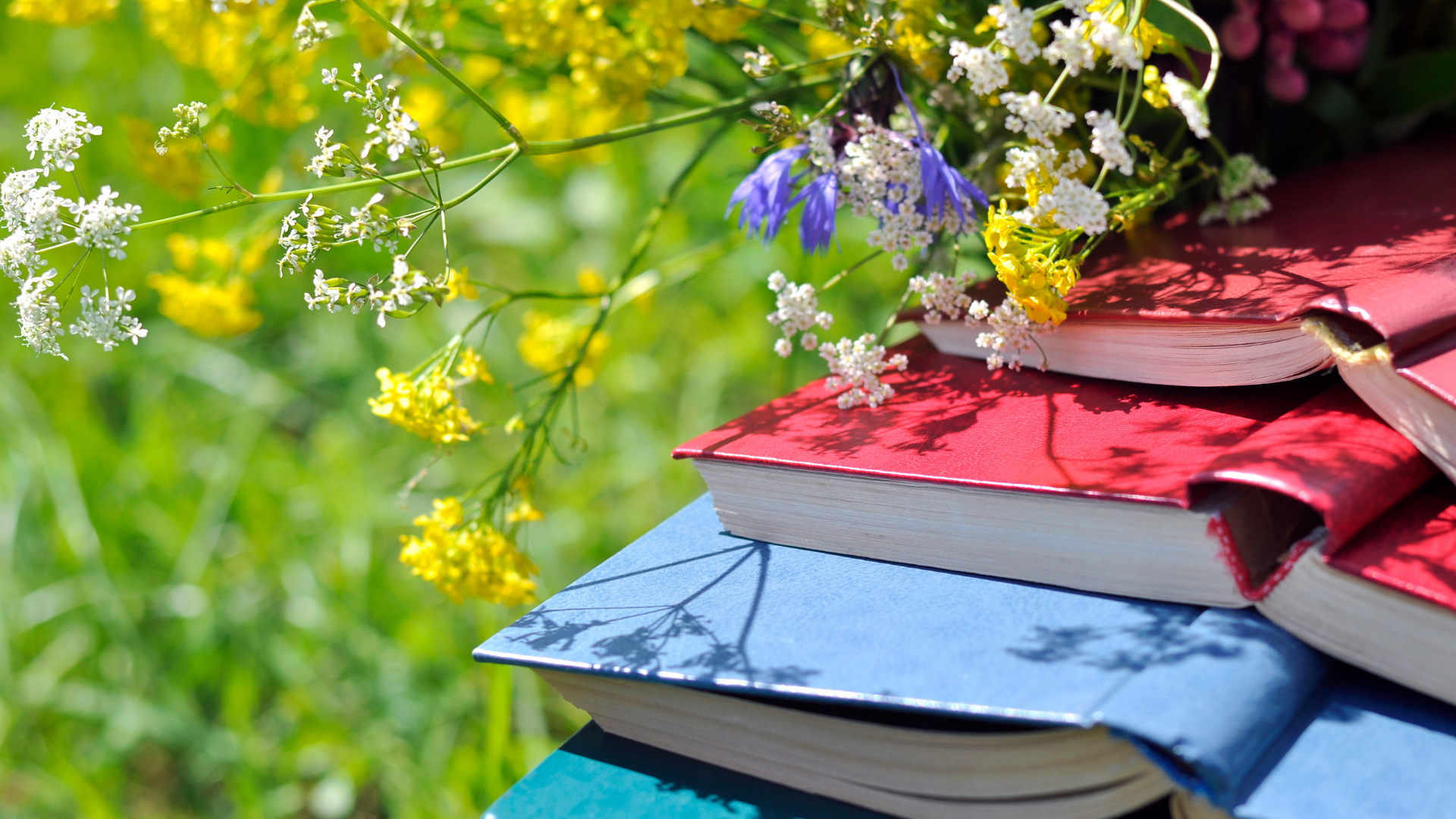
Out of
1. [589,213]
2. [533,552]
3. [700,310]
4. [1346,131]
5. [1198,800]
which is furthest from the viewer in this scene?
[589,213]

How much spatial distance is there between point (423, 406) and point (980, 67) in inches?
14.8

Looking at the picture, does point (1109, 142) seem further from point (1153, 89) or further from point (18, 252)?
point (18, 252)

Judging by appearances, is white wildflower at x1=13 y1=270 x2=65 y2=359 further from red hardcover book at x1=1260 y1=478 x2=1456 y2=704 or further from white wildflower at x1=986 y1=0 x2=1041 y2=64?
red hardcover book at x1=1260 y1=478 x2=1456 y2=704

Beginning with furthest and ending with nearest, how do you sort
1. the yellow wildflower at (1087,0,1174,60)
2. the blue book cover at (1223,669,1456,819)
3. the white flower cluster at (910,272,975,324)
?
the white flower cluster at (910,272,975,324)
the yellow wildflower at (1087,0,1174,60)
the blue book cover at (1223,669,1456,819)

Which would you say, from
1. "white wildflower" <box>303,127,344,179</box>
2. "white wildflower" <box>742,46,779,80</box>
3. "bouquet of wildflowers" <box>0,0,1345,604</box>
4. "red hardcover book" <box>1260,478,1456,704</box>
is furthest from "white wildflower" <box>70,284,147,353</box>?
"red hardcover book" <box>1260,478,1456,704</box>

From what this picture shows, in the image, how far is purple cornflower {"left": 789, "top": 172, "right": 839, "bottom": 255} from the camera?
0.61 metres

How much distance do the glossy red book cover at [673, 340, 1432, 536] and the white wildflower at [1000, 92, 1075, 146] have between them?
158 mm

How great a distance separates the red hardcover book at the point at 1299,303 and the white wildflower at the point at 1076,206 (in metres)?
0.09

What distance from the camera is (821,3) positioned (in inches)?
24.2

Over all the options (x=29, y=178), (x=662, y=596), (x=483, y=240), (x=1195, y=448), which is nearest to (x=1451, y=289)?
(x=1195, y=448)

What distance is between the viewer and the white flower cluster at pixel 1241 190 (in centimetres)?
74

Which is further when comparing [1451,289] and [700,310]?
[700,310]

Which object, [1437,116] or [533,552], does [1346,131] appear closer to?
[1437,116]

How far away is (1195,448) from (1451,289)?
0.14m
